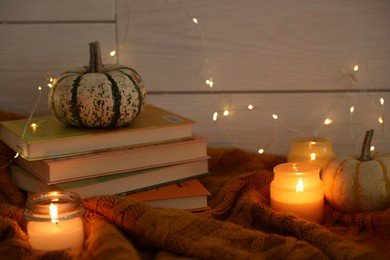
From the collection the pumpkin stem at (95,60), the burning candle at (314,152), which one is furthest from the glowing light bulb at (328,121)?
the pumpkin stem at (95,60)

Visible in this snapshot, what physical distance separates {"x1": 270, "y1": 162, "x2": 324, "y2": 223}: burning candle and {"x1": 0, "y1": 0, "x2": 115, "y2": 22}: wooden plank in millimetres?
555

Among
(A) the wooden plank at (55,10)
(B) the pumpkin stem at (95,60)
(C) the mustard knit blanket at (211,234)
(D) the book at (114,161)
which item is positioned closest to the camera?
(C) the mustard knit blanket at (211,234)

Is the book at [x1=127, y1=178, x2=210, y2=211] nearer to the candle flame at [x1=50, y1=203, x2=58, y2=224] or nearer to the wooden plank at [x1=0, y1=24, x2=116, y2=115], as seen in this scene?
the candle flame at [x1=50, y1=203, x2=58, y2=224]

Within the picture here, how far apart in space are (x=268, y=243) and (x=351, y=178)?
0.23m

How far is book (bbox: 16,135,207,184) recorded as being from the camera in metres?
1.07

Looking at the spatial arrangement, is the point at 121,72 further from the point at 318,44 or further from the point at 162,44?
the point at 318,44

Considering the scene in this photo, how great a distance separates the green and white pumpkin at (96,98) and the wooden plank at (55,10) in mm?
254

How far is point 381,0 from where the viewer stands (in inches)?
54.4

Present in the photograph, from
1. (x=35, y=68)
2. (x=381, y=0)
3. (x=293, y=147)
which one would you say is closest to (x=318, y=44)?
(x=381, y=0)

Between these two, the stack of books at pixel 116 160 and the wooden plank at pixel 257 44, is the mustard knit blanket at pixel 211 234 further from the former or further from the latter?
the wooden plank at pixel 257 44

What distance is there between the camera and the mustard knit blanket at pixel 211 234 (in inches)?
34.8

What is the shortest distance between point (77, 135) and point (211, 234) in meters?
0.31

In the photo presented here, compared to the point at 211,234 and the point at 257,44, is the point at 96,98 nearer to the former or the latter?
the point at 211,234

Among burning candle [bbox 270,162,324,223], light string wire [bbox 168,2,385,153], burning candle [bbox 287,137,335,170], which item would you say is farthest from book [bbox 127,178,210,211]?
light string wire [bbox 168,2,385,153]
